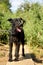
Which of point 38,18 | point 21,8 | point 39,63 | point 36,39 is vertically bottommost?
point 39,63

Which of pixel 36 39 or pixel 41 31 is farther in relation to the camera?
pixel 36 39

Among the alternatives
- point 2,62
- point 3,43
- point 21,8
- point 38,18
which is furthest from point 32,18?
point 21,8

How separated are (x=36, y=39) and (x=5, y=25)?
4023mm

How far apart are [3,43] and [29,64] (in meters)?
7.14

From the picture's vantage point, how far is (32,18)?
40.9ft

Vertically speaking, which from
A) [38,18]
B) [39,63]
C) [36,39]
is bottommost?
[39,63]

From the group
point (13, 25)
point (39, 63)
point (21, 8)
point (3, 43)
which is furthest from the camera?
point (21, 8)

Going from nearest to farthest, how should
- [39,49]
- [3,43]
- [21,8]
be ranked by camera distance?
[39,49] < [3,43] < [21,8]

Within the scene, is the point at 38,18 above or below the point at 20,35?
above

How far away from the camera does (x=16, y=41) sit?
7.98 meters


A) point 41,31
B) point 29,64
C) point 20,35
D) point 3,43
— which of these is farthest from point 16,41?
point 3,43

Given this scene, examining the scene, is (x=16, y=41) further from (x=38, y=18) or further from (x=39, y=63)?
(x=38, y=18)

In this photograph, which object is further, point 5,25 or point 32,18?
point 5,25

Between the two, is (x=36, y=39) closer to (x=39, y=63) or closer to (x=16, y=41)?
(x=39, y=63)
